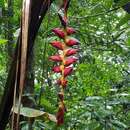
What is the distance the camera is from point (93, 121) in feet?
6.19

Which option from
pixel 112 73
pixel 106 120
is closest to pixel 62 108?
pixel 106 120

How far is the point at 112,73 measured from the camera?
283 cm

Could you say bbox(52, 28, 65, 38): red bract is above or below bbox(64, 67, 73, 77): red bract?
above

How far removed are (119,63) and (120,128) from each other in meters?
1.03

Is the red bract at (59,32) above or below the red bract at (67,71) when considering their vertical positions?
above

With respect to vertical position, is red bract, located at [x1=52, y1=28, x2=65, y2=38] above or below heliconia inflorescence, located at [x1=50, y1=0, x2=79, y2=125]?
above

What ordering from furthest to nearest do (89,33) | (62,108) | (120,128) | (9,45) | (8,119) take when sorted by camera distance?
(9,45), (89,33), (120,128), (8,119), (62,108)

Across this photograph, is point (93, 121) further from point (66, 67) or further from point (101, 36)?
point (66, 67)

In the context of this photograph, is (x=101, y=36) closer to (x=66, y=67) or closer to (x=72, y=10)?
(x=72, y=10)

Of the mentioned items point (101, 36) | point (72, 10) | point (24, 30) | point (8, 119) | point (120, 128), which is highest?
point (72, 10)

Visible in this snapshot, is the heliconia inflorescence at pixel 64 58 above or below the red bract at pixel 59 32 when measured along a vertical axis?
below

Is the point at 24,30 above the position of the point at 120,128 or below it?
above

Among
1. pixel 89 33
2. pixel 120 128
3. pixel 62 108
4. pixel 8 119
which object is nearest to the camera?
pixel 62 108

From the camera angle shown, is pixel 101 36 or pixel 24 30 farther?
pixel 101 36
